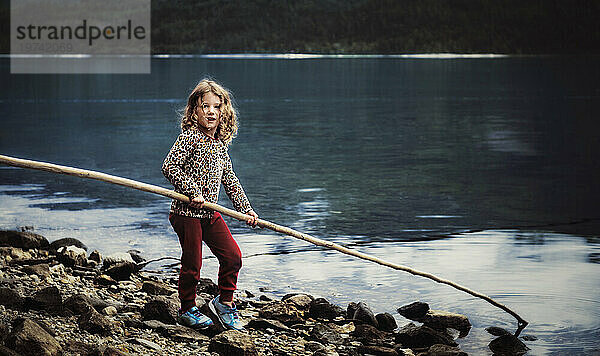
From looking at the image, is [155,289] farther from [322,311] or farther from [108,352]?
[108,352]

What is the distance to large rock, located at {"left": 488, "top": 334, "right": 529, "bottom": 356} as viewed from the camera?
671 cm

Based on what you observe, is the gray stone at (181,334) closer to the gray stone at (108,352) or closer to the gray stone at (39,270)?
the gray stone at (108,352)

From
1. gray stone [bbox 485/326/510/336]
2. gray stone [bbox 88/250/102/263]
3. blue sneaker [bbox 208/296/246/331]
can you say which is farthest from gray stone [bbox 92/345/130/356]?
gray stone [bbox 88/250/102/263]

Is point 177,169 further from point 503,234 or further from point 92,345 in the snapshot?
point 503,234

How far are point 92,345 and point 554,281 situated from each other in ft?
15.4

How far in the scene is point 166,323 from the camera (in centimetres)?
664

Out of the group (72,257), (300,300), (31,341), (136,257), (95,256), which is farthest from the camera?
(136,257)

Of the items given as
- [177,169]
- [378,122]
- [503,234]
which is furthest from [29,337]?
[378,122]

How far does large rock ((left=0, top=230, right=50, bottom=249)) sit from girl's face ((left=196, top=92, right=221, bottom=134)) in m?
3.40

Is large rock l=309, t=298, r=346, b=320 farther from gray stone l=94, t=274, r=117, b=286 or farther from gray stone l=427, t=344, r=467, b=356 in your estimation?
gray stone l=94, t=274, r=117, b=286

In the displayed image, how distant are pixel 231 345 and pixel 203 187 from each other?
114 centimetres

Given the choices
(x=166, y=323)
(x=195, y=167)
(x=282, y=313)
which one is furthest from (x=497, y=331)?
(x=195, y=167)

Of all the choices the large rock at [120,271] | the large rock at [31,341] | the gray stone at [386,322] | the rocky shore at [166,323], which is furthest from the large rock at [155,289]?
the large rock at [31,341]

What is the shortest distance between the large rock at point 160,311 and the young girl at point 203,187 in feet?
0.23
